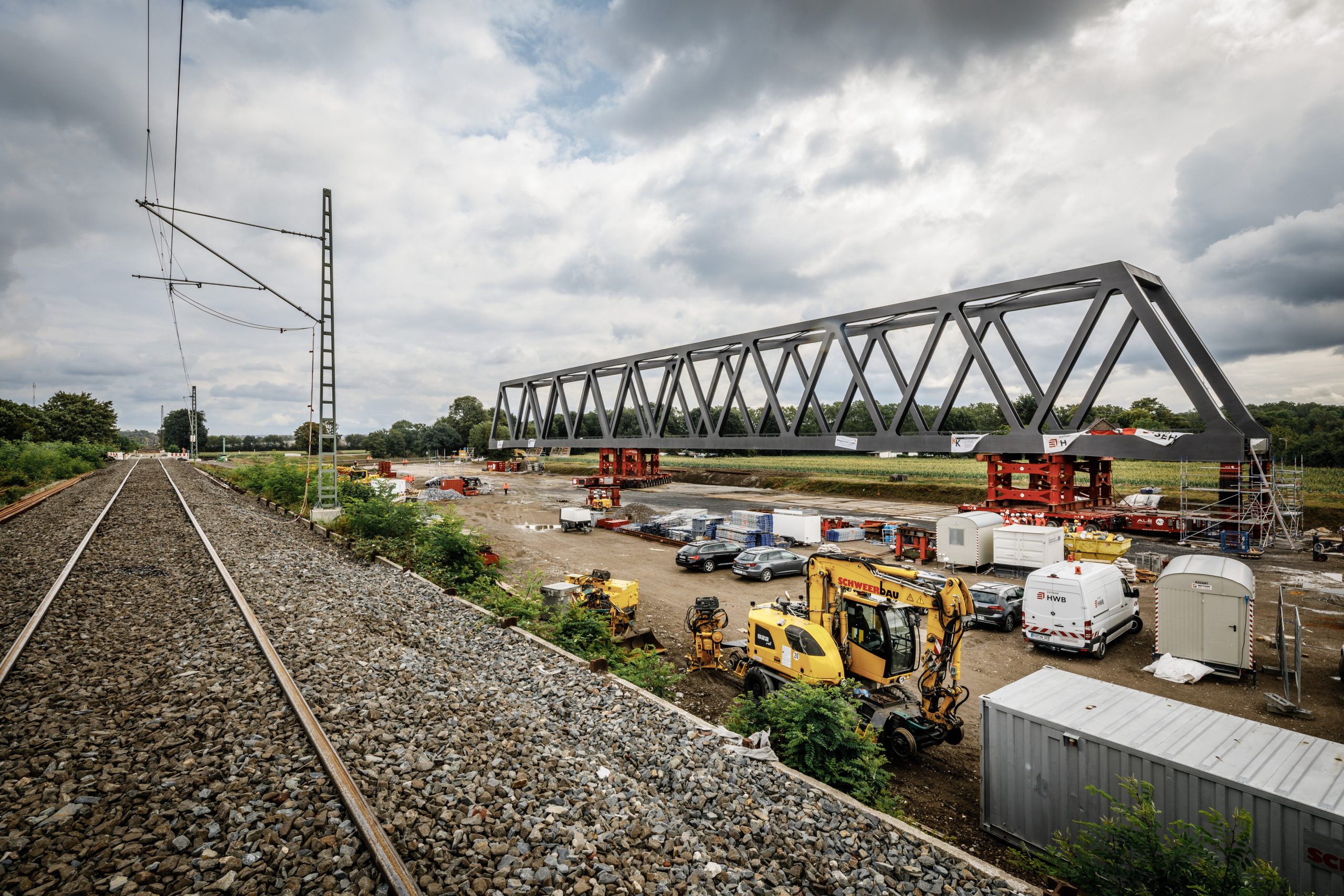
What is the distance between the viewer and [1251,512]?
982 inches

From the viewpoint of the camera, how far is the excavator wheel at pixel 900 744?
8.72 metres

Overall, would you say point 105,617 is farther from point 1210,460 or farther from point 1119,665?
point 1210,460

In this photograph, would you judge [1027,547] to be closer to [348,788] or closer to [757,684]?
[757,684]

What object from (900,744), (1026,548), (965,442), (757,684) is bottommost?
(900,744)

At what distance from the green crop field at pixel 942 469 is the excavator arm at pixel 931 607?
25.1m

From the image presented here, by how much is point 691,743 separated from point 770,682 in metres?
3.85

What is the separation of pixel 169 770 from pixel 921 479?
5868cm

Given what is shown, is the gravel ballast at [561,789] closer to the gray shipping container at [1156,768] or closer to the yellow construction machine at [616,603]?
the gray shipping container at [1156,768]

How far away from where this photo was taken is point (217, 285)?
15.6m

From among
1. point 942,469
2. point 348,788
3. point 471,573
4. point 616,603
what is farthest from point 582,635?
point 942,469

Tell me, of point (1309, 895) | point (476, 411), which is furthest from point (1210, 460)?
point (476, 411)

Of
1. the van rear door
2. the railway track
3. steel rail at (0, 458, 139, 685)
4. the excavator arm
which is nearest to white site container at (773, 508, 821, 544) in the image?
the van rear door

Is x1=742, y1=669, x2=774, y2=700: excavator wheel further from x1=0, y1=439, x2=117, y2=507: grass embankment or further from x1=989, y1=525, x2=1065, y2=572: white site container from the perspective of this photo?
x1=0, y1=439, x2=117, y2=507: grass embankment

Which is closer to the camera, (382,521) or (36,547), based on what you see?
(36,547)
